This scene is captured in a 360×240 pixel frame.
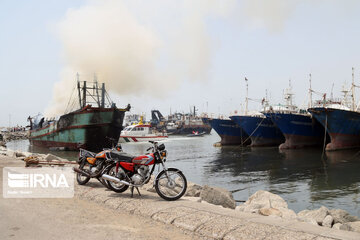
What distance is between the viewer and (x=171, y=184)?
659 centimetres

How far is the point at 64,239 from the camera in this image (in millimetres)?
4477

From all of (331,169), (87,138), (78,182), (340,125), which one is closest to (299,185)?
(331,169)

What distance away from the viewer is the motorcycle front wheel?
659 cm

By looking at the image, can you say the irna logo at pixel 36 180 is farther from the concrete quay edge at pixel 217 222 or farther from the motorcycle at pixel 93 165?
the concrete quay edge at pixel 217 222

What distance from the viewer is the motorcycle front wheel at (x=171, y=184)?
6590 mm

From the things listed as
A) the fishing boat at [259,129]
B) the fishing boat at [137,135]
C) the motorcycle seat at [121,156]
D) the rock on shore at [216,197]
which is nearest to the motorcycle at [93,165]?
the motorcycle seat at [121,156]

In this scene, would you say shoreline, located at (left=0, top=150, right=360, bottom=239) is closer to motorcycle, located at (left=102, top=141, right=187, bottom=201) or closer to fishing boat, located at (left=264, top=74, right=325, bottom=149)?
motorcycle, located at (left=102, top=141, right=187, bottom=201)

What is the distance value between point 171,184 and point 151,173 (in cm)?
49

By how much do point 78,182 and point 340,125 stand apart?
27259mm

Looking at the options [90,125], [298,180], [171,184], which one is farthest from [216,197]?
[90,125]

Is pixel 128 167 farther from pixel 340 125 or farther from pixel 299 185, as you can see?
pixel 340 125

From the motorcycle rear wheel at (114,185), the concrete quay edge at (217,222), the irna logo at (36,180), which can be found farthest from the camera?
the irna logo at (36,180)

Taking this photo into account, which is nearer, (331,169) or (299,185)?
(299,185)

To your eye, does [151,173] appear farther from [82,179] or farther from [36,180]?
[36,180]
